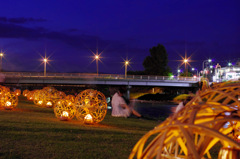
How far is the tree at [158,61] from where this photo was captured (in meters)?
84.4

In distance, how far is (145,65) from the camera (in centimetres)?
8762

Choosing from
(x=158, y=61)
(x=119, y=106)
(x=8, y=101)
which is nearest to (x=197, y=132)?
(x=119, y=106)

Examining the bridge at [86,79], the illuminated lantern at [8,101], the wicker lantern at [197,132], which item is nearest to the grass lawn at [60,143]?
the wicker lantern at [197,132]

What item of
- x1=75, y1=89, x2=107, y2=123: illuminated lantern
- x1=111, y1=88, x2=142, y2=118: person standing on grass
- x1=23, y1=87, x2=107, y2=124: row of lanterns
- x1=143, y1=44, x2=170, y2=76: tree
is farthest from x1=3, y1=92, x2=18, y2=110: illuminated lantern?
x1=143, y1=44, x2=170, y2=76: tree

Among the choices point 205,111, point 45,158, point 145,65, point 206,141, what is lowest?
point 45,158

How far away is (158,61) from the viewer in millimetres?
85062

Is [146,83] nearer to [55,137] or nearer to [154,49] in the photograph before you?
[154,49]

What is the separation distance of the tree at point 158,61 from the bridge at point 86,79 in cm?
1862

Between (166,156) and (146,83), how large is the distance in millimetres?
62638

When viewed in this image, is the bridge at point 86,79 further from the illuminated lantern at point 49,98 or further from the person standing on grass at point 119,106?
the person standing on grass at point 119,106

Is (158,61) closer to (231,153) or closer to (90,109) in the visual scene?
(90,109)

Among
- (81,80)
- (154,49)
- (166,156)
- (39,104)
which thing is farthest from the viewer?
(154,49)

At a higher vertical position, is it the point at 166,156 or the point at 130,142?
the point at 166,156

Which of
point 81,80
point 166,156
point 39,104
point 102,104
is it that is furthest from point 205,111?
point 81,80
